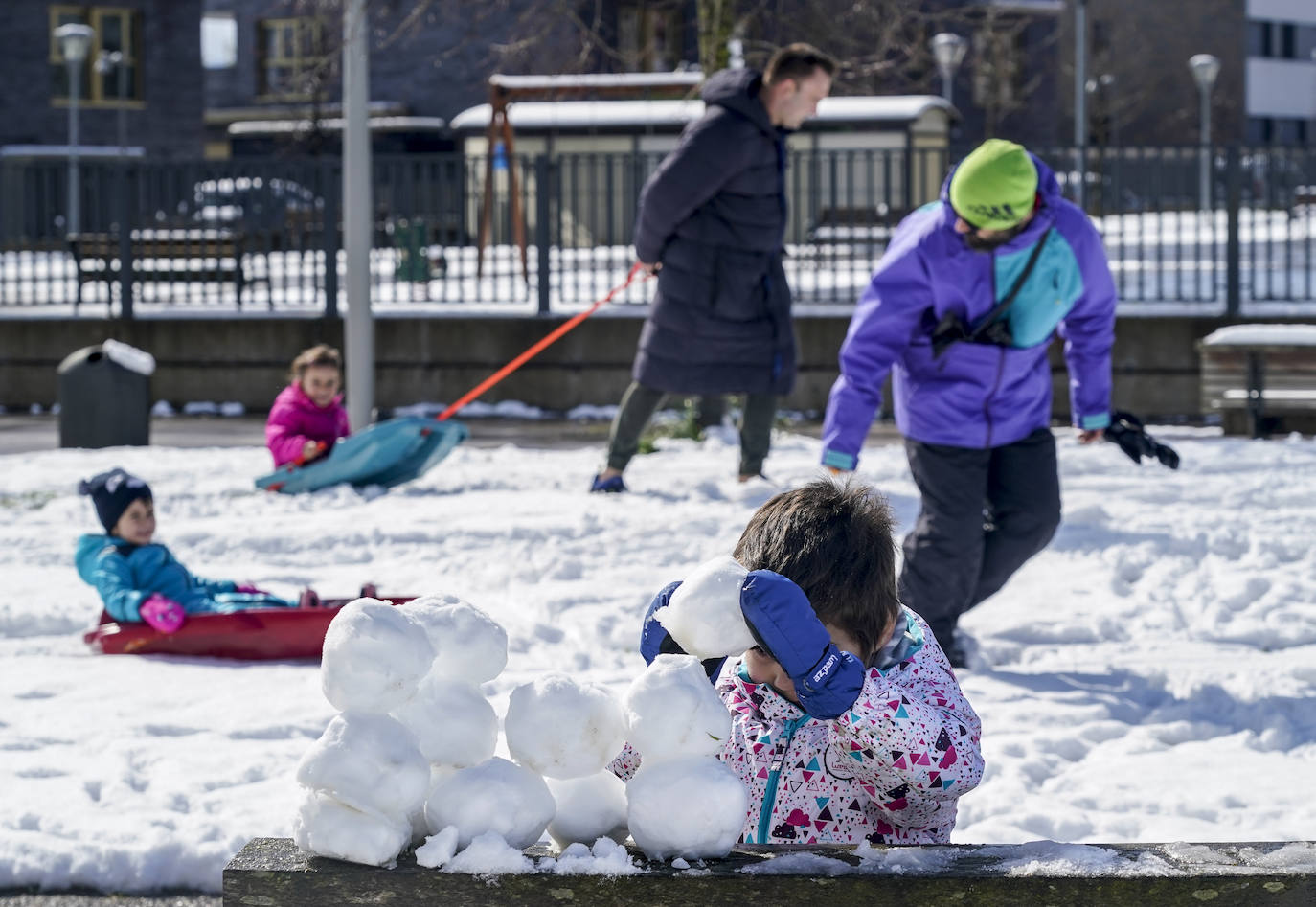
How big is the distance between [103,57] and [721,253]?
38.5 meters

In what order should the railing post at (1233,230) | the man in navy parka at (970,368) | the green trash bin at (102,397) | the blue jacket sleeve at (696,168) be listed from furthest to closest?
the railing post at (1233,230) < the green trash bin at (102,397) < the blue jacket sleeve at (696,168) < the man in navy parka at (970,368)

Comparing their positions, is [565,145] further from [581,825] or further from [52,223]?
[581,825]

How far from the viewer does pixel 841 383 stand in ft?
16.0

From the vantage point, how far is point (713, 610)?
2041 mm

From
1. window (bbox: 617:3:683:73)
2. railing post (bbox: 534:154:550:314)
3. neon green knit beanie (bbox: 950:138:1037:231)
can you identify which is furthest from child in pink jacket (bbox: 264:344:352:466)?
window (bbox: 617:3:683:73)

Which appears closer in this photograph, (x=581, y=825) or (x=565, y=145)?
(x=581, y=825)

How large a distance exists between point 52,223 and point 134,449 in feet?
18.4

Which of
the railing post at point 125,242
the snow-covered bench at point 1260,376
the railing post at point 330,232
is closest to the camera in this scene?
the snow-covered bench at point 1260,376

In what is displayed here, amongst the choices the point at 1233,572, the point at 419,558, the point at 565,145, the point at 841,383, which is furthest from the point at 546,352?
the point at 565,145

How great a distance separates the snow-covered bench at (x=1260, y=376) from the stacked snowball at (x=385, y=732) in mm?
9792

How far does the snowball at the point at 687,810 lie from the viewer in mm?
1962

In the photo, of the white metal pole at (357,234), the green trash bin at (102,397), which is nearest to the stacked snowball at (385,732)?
the white metal pole at (357,234)

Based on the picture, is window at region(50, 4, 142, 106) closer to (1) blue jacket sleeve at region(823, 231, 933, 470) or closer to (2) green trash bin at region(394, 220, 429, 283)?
(2) green trash bin at region(394, 220, 429, 283)

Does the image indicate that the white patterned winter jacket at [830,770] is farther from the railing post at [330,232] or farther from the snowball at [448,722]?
the railing post at [330,232]
